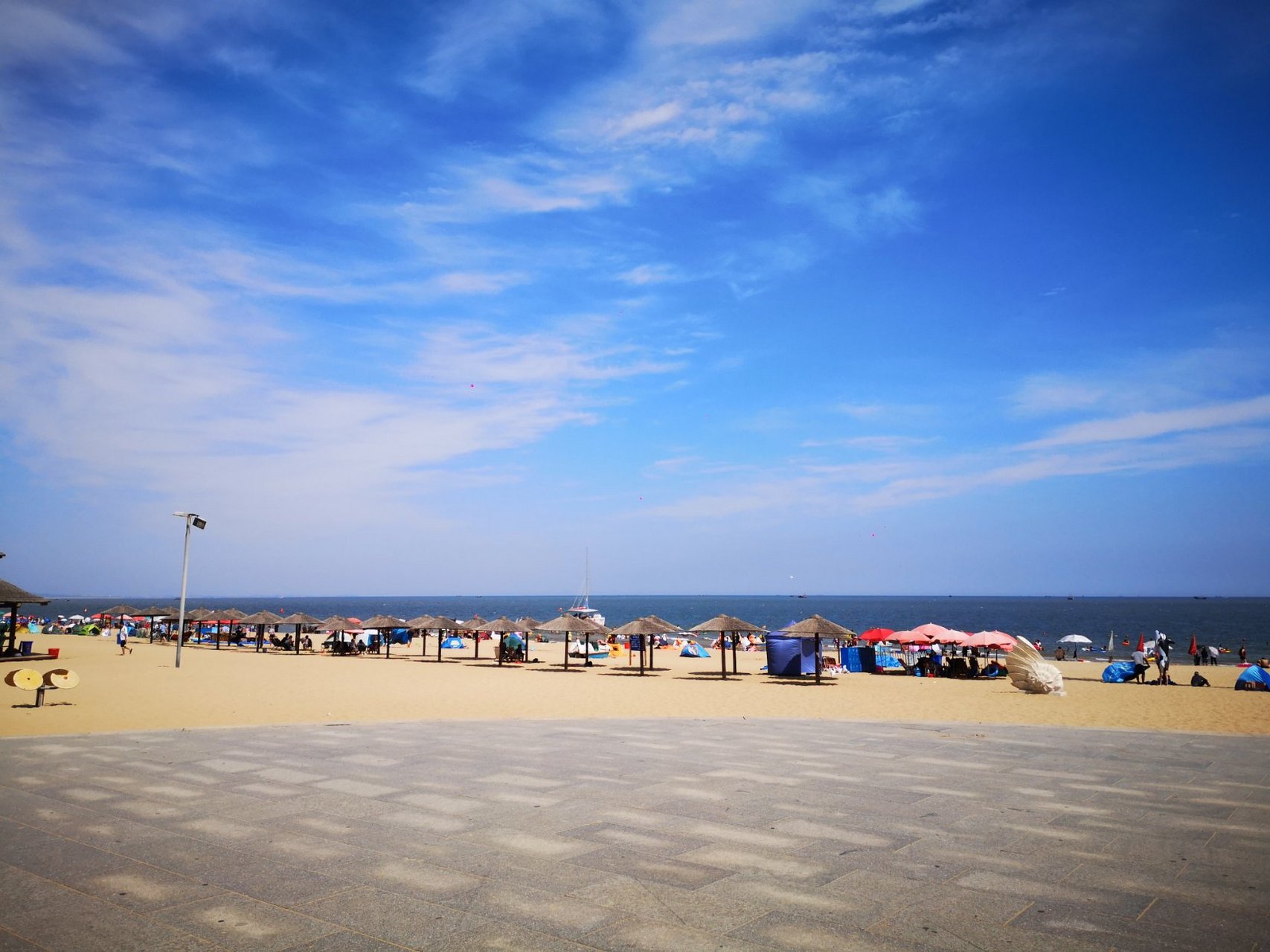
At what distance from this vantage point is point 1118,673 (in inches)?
1299

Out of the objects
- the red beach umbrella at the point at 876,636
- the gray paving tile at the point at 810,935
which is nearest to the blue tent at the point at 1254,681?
the red beach umbrella at the point at 876,636

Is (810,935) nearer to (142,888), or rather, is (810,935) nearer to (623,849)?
(623,849)

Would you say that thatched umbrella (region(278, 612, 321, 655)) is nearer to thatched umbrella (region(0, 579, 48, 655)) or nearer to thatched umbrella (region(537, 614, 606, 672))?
thatched umbrella (region(0, 579, 48, 655))

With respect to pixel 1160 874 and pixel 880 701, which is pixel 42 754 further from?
pixel 880 701

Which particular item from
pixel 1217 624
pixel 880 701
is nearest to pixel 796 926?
pixel 880 701

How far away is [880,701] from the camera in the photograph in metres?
23.7

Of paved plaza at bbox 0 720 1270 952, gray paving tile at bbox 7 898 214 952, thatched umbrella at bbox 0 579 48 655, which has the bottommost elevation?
paved plaza at bbox 0 720 1270 952

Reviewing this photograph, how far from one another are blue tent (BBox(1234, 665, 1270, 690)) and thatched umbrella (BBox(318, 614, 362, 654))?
138ft

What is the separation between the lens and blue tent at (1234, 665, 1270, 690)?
27719 millimetres

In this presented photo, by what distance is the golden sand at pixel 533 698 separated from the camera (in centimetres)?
1738

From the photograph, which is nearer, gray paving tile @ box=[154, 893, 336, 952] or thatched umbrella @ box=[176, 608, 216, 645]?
gray paving tile @ box=[154, 893, 336, 952]

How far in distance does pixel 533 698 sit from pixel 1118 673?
82.8 ft

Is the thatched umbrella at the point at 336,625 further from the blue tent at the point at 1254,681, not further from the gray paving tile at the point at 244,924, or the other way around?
the blue tent at the point at 1254,681

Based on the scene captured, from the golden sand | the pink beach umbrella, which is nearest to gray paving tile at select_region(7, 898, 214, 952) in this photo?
the golden sand
